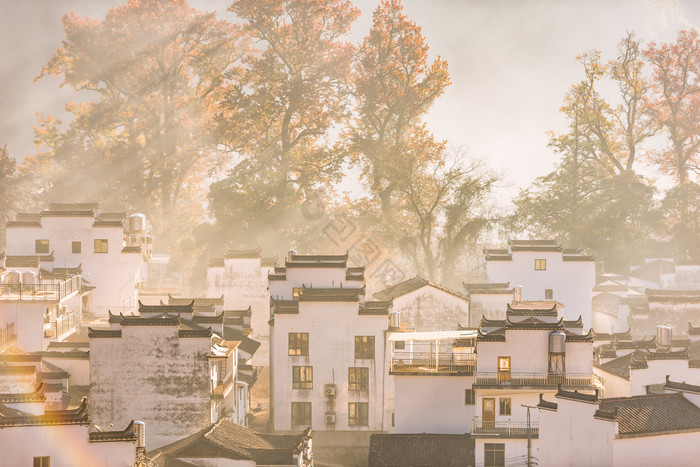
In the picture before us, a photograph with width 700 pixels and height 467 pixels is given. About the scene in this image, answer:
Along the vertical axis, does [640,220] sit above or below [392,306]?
above

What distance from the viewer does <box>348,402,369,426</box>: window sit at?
2064 inches

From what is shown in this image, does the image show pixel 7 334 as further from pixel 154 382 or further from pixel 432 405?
pixel 432 405

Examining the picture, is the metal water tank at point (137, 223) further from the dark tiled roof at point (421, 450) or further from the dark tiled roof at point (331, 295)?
the dark tiled roof at point (421, 450)

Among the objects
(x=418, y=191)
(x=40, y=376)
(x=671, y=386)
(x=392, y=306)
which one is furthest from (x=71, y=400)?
(x=418, y=191)

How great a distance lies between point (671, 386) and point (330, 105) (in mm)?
43222

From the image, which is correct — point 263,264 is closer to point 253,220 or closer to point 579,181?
point 253,220

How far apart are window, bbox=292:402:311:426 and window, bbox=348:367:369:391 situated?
2273mm

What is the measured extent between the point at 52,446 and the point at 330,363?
65.4 feet

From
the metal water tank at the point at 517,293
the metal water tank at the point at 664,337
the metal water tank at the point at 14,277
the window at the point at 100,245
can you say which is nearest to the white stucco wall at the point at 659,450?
the metal water tank at the point at 664,337

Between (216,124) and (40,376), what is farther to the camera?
(216,124)

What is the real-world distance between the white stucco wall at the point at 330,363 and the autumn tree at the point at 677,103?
44644 millimetres

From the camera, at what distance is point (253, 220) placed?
249 ft

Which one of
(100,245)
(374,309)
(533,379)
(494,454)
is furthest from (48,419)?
(100,245)

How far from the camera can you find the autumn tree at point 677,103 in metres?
88.1
